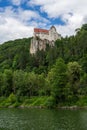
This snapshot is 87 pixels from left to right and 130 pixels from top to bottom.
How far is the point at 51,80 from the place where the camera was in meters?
111

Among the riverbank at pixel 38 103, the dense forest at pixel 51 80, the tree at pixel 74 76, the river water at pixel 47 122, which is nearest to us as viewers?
the river water at pixel 47 122

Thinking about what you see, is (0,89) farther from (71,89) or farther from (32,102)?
(71,89)

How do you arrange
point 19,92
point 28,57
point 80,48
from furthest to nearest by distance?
point 28,57, point 80,48, point 19,92

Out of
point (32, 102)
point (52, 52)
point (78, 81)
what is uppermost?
point (52, 52)

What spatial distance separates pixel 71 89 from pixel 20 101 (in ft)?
90.7

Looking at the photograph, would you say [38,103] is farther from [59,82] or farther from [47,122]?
[47,122]

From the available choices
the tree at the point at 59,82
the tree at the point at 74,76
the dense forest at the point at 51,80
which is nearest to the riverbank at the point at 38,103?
the dense forest at the point at 51,80

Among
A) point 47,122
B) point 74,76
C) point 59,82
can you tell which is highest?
point 74,76

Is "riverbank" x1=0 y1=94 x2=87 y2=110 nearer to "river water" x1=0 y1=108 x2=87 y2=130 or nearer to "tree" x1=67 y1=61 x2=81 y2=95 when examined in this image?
"tree" x1=67 y1=61 x2=81 y2=95

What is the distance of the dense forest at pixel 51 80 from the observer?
10119 centimetres

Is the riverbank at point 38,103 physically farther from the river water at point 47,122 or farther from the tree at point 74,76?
the river water at point 47,122

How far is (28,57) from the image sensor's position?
646 ft

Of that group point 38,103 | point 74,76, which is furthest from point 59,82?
point 38,103

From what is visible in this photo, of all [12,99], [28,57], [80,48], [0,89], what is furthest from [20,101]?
[28,57]
